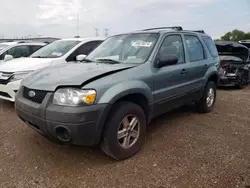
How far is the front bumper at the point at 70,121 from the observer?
104 inches

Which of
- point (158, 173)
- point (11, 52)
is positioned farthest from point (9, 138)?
point (11, 52)

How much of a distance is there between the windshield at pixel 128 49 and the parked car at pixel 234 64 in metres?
5.65

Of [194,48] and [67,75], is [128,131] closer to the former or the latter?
[67,75]

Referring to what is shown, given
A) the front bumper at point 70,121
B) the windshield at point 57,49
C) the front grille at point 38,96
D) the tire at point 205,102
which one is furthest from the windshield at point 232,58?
the front grille at point 38,96

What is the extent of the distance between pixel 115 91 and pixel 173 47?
5.61 ft

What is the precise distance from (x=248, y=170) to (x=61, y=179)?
2.25 m

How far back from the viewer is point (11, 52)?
8141 millimetres

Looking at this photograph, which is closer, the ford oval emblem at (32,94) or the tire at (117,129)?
the tire at (117,129)

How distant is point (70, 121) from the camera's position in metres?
2.63

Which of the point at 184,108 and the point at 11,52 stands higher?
the point at 11,52

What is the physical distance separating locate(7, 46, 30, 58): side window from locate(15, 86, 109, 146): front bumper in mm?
6018

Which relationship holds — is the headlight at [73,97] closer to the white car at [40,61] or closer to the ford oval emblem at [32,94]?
the ford oval emblem at [32,94]

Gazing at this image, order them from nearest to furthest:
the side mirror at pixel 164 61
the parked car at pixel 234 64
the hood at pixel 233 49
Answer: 1. the side mirror at pixel 164 61
2. the parked car at pixel 234 64
3. the hood at pixel 233 49

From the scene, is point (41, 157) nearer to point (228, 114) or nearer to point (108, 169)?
point (108, 169)
